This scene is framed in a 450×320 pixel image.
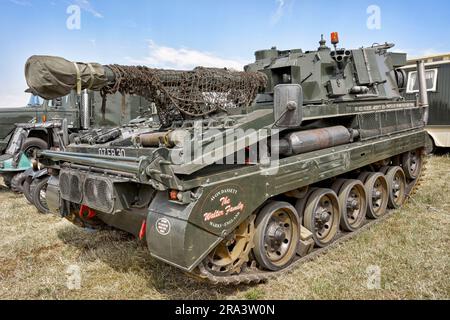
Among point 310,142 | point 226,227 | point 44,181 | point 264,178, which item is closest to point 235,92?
point 310,142

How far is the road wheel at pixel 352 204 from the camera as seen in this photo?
5312 mm

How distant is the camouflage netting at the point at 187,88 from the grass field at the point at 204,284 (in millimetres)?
1868

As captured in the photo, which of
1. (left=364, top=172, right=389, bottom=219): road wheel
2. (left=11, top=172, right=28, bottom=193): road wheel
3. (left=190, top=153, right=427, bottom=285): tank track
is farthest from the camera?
(left=11, top=172, right=28, bottom=193): road wheel

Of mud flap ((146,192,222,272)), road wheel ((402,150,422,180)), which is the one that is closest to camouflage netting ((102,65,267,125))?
mud flap ((146,192,222,272))

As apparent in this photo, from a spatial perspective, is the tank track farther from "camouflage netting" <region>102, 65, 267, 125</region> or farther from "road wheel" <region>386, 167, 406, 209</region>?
"camouflage netting" <region>102, 65, 267, 125</region>

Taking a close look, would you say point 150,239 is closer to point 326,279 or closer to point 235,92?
point 326,279

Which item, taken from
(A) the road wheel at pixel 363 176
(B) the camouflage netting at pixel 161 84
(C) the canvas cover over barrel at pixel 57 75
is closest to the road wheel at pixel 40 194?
(B) the camouflage netting at pixel 161 84

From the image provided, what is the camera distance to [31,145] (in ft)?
31.7

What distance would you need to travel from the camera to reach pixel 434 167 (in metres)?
11.2

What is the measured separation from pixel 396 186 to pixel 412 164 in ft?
3.70

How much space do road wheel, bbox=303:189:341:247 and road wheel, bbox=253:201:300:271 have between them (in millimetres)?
312

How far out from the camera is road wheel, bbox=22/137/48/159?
9438mm

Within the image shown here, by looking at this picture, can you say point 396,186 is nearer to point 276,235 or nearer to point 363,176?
point 363,176
